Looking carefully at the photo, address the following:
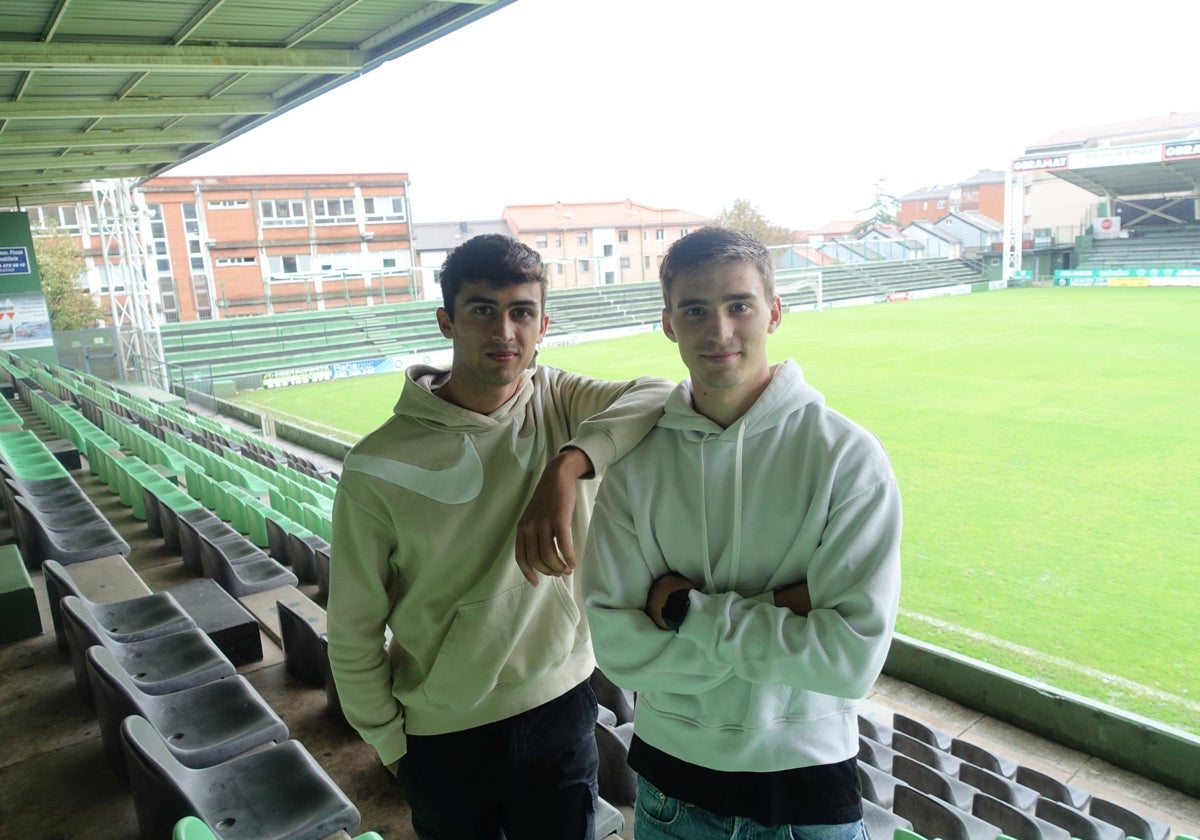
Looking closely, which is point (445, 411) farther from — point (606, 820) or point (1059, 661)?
point (1059, 661)

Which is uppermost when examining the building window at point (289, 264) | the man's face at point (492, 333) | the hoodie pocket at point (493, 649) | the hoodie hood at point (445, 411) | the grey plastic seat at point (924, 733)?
the building window at point (289, 264)

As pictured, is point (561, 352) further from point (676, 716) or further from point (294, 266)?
point (676, 716)

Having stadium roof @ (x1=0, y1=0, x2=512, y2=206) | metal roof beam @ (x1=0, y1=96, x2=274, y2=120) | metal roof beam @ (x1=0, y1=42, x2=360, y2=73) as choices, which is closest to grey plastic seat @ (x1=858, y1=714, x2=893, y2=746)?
stadium roof @ (x1=0, y1=0, x2=512, y2=206)

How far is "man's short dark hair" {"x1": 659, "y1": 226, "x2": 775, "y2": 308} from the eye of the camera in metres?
1.22

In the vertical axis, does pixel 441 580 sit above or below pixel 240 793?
above

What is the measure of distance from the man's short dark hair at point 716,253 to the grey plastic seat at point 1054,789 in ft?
7.56

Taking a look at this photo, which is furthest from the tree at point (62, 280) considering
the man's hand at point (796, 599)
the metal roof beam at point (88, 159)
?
the man's hand at point (796, 599)

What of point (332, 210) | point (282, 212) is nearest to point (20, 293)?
point (332, 210)

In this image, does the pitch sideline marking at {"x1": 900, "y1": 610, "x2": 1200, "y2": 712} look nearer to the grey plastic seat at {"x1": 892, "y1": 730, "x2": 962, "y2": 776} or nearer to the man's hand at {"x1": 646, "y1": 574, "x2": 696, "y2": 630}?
the grey plastic seat at {"x1": 892, "y1": 730, "x2": 962, "y2": 776}

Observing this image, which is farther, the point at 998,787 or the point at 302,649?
the point at 302,649

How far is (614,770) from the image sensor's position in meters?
2.20

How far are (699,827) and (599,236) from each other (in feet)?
90.7

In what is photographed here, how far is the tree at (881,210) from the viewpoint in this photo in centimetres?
5540

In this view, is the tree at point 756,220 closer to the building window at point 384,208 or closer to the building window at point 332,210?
the building window at point 384,208
